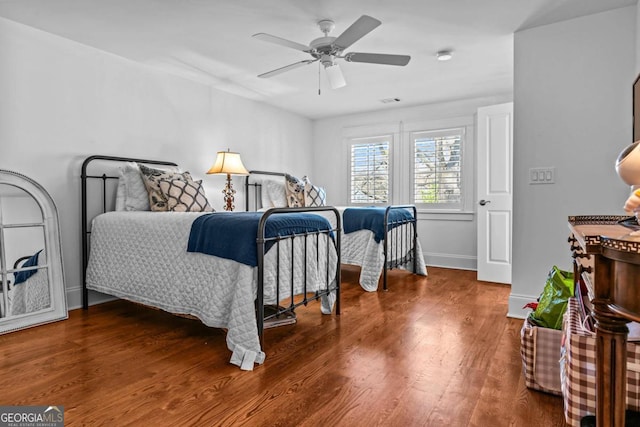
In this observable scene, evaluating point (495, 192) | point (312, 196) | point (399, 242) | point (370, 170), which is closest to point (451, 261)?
point (399, 242)

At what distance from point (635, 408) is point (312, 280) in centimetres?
174

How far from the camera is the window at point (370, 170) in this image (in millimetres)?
5359

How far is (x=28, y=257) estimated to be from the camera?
2660mm

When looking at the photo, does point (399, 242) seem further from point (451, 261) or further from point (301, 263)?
point (301, 263)

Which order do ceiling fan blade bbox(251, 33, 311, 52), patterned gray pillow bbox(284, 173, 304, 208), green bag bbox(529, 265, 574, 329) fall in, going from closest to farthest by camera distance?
green bag bbox(529, 265, 574, 329) < ceiling fan blade bbox(251, 33, 311, 52) < patterned gray pillow bbox(284, 173, 304, 208)

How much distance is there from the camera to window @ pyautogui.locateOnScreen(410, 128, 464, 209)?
479cm

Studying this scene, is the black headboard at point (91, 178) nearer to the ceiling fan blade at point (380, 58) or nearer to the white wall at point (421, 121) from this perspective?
the ceiling fan blade at point (380, 58)

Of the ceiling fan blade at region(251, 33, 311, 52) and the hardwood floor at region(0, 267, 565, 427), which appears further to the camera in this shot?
the ceiling fan blade at region(251, 33, 311, 52)

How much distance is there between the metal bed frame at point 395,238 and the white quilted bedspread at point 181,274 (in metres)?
1.09

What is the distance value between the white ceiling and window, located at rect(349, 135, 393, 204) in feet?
4.61

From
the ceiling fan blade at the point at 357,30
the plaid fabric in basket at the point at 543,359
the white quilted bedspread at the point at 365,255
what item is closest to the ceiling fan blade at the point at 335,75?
the ceiling fan blade at the point at 357,30

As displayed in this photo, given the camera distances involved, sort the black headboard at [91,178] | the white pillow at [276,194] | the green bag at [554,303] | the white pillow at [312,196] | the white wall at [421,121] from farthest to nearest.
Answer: the white wall at [421,121] < the white pillow at [276,194] < the white pillow at [312,196] < the black headboard at [91,178] < the green bag at [554,303]

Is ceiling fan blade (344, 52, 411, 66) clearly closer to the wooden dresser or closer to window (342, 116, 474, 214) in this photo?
the wooden dresser

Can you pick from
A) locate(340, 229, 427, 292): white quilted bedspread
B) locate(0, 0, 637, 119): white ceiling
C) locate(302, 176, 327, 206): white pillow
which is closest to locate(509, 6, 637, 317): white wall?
locate(0, 0, 637, 119): white ceiling
